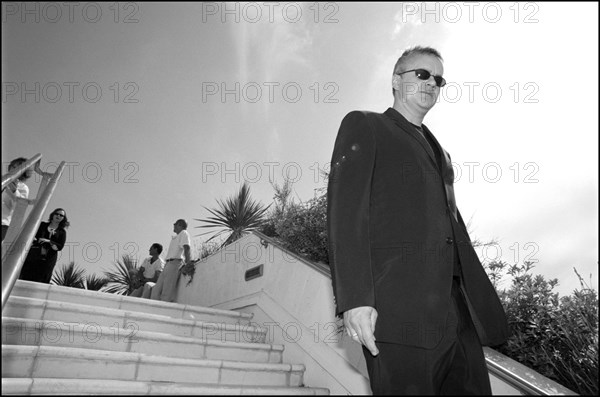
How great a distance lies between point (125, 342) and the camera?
330cm

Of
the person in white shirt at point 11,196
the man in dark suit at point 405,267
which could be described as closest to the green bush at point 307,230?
the man in dark suit at point 405,267

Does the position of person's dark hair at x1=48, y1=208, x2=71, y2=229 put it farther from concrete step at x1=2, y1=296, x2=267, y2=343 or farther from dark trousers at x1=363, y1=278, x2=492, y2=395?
dark trousers at x1=363, y1=278, x2=492, y2=395

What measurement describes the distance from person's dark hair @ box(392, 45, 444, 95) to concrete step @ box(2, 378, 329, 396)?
2185 mm

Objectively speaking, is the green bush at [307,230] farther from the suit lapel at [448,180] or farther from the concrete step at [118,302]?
the suit lapel at [448,180]

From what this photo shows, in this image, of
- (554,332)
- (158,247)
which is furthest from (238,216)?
(554,332)

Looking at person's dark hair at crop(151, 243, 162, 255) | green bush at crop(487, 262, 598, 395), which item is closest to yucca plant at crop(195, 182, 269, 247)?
person's dark hair at crop(151, 243, 162, 255)

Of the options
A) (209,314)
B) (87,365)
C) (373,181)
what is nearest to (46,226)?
(209,314)

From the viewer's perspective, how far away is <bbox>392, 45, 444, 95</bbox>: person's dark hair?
2.03 metres

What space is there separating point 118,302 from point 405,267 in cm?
356

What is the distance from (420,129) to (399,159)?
382 millimetres

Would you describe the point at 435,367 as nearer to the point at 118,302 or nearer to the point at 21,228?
the point at 21,228

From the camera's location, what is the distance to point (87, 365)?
2.81 m

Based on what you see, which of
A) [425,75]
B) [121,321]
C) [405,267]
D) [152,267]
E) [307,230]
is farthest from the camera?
[152,267]

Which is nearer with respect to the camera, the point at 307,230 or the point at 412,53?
the point at 412,53
